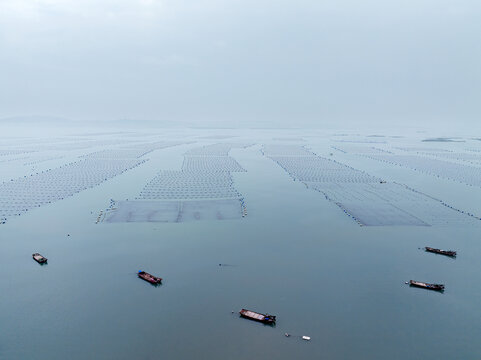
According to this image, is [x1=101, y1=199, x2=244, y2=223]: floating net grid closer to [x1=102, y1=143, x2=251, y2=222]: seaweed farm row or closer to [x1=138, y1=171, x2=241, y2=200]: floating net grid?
[x1=102, y1=143, x2=251, y2=222]: seaweed farm row

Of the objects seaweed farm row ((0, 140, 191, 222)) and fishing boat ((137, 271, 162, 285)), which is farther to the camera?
seaweed farm row ((0, 140, 191, 222))

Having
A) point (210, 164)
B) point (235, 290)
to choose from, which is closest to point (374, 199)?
point (235, 290)

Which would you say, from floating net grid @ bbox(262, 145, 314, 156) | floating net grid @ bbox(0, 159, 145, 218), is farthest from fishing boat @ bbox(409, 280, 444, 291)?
floating net grid @ bbox(262, 145, 314, 156)

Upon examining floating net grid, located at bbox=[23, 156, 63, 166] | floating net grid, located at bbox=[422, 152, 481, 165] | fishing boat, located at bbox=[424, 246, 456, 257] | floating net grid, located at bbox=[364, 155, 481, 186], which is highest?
floating net grid, located at bbox=[422, 152, 481, 165]

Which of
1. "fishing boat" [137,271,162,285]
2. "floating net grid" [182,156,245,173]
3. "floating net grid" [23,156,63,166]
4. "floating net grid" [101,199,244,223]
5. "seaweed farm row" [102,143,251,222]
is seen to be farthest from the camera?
"floating net grid" [23,156,63,166]

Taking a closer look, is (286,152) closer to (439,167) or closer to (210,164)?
(210,164)

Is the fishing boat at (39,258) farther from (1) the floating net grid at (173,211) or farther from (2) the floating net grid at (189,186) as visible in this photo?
A: (2) the floating net grid at (189,186)

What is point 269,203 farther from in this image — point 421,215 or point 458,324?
point 458,324

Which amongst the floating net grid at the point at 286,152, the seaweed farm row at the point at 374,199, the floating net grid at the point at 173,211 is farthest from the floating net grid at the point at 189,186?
the floating net grid at the point at 286,152
